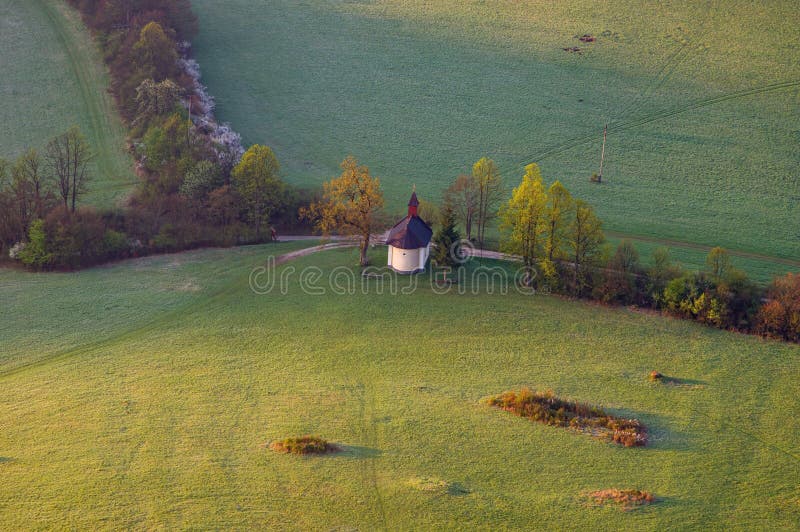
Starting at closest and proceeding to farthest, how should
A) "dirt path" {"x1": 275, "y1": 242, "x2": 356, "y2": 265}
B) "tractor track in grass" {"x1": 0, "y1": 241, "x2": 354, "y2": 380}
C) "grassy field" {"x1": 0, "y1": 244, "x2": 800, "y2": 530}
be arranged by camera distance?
"grassy field" {"x1": 0, "y1": 244, "x2": 800, "y2": 530} < "tractor track in grass" {"x1": 0, "y1": 241, "x2": 354, "y2": 380} < "dirt path" {"x1": 275, "y1": 242, "x2": 356, "y2": 265}

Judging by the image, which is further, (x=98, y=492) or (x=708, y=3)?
(x=708, y=3)

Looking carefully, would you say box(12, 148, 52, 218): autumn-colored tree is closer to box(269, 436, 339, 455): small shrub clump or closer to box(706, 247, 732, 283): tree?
box(269, 436, 339, 455): small shrub clump

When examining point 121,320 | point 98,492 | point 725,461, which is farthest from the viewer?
point 121,320

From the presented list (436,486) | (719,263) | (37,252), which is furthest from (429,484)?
(37,252)

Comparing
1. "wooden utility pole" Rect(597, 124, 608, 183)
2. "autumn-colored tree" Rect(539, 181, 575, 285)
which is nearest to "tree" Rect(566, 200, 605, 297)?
"autumn-colored tree" Rect(539, 181, 575, 285)

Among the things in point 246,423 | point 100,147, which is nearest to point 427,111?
point 100,147

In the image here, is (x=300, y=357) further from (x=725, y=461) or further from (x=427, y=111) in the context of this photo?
(x=427, y=111)
